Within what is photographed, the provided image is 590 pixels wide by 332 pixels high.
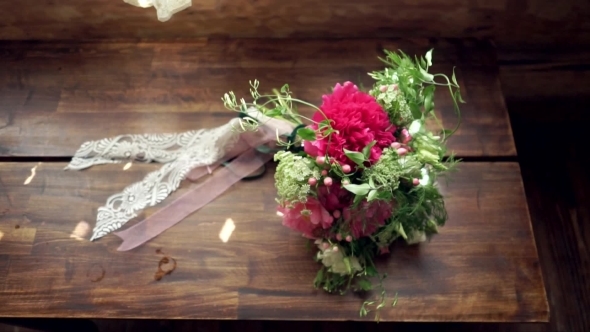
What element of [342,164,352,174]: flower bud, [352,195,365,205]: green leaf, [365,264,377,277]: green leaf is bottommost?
[365,264,377,277]: green leaf

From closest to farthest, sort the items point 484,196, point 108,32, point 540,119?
Answer: point 484,196 → point 108,32 → point 540,119

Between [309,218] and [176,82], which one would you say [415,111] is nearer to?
[309,218]

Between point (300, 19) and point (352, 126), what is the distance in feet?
1.74

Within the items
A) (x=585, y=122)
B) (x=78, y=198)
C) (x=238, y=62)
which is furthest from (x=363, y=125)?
(x=585, y=122)

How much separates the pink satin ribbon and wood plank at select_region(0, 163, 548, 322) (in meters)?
0.02

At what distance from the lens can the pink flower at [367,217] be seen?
31.9 inches

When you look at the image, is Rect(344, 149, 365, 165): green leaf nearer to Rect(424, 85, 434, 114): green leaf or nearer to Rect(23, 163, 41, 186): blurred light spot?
Rect(424, 85, 434, 114): green leaf

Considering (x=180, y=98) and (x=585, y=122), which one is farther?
(x=585, y=122)

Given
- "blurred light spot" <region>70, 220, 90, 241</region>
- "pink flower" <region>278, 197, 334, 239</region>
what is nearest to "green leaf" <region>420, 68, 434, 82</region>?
"pink flower" <region>278, 197, 334, 239</region>

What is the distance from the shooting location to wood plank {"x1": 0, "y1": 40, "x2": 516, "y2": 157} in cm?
106

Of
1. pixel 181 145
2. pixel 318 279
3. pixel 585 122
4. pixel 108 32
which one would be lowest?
pixel 585 122

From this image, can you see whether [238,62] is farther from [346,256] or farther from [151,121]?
[346,256]

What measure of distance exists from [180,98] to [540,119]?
1038 millimetres

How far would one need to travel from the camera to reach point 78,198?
3.27 feet
